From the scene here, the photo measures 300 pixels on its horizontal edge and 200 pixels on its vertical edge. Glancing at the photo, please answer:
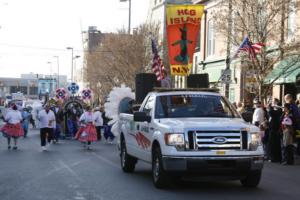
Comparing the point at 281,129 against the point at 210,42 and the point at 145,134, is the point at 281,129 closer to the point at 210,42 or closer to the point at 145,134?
the point at 145,134

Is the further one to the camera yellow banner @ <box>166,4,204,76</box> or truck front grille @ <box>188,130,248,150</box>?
yellow banner @ <box>166,4,204,76</box>

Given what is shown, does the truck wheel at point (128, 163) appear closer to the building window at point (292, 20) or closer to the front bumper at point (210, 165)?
the front bumper at point (210, 165)

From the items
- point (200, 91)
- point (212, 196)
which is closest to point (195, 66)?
point (200, 91)

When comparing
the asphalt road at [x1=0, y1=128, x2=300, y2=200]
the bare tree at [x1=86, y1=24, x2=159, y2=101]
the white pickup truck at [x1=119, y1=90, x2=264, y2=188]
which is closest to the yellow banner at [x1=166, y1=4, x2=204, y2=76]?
the asphalt road at [x1=0, y1=128, x2=300, y2=200]

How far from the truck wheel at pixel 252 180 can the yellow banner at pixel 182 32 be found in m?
13.7

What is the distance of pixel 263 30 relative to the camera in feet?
78.9

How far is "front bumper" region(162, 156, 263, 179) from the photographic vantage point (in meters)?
10.7

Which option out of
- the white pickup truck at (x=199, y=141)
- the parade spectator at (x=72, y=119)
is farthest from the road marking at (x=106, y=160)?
the parade spectator at (x=72, y=119)

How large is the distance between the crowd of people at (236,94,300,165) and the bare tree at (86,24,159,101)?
2777 centimetres

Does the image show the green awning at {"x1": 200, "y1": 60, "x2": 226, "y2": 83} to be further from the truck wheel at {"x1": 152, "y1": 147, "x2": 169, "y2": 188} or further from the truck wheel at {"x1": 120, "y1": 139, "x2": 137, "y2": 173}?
the truck wheel at {"x1": 152, "y1": 147, "x2": 169, "y2": 188}

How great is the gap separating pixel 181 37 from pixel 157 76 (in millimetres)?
2308

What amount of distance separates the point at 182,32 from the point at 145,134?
13105mm

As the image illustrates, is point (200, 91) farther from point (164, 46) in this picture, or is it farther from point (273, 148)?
point (164, 46)

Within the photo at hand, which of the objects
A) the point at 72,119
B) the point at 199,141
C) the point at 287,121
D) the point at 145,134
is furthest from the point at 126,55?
the point at 199,141
